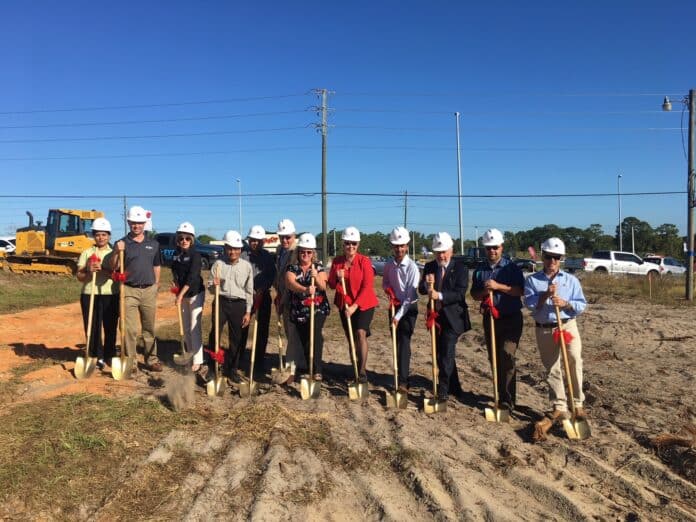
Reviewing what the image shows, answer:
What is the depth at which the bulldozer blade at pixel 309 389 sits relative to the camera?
20.3 feet

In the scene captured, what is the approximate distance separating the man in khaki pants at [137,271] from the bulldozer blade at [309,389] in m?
2.49

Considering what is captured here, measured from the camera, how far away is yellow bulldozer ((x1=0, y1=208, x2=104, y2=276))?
22.6m

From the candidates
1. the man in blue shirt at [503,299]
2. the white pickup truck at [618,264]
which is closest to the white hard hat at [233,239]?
the man in blue shirt at [503,299]

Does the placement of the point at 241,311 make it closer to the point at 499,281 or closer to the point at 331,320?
the point at 499,281

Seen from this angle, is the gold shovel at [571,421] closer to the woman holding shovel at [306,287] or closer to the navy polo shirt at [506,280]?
the navy polo shirt at [506,280]

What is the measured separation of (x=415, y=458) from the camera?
4.55m

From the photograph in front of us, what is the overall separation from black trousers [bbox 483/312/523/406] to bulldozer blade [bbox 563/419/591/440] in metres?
0.78

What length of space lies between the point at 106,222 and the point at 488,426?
17.8ft

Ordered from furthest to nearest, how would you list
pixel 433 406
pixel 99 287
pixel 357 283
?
pixel 99 287
pixel 357 283
pixel 433 406

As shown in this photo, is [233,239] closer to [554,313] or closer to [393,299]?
[393,299]

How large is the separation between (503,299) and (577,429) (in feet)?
4.81

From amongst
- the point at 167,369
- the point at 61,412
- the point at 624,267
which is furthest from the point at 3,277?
the point at 624,267

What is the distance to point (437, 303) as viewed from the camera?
6082 millimetres

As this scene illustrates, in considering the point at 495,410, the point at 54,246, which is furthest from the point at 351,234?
the point at 54,246
